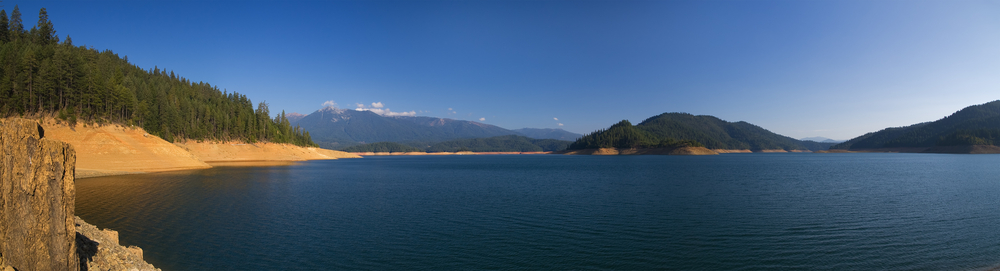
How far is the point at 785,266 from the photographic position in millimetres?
10461

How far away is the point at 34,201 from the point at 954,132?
207212 millimetres

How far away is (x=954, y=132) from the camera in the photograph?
446ft

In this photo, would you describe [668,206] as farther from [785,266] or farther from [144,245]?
[144,245]

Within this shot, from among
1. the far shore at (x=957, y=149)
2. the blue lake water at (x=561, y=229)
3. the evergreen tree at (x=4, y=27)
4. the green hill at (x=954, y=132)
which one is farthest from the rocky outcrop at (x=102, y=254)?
the green hill at (x=954, y=132)

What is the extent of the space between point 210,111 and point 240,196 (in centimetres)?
7532

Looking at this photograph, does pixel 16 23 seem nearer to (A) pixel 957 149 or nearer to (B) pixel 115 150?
(B) pixel 115 150

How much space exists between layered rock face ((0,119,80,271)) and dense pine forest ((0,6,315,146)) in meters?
59.2

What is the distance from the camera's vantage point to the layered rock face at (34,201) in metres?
5.12

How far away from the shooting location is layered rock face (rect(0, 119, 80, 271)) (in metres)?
5.12

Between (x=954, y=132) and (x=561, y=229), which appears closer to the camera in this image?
(x=561, y=229)

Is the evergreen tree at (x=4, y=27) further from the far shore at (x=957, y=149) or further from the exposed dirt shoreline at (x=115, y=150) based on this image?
the far shore at (x=957, y=149)

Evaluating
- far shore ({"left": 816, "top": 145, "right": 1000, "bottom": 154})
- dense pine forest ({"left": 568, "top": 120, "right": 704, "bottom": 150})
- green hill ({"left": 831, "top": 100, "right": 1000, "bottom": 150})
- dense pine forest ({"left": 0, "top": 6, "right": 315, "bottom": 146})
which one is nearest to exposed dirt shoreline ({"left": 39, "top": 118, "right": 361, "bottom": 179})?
dense pine forest ({"left": 0, "top": 6, "right": 315, "bottom": 146})

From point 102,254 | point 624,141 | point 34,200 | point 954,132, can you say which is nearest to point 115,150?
point 102,254

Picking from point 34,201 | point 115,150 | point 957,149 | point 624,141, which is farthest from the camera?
point 624,141
